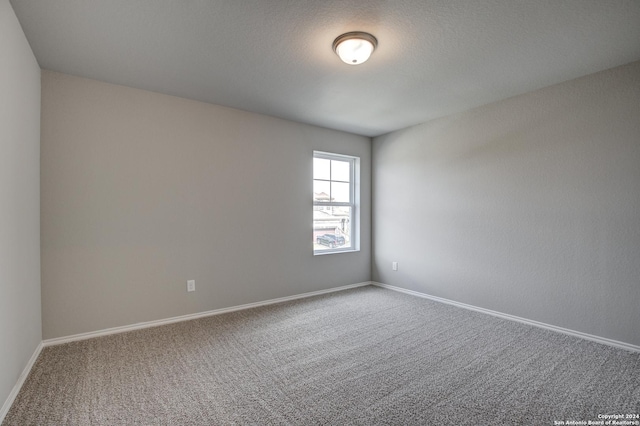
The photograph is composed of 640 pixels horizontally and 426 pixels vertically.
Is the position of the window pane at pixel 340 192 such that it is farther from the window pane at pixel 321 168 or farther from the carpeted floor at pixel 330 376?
the carpeted floor at pixel 330 376

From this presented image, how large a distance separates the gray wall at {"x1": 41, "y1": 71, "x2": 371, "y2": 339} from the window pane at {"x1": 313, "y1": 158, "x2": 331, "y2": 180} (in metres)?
0.22

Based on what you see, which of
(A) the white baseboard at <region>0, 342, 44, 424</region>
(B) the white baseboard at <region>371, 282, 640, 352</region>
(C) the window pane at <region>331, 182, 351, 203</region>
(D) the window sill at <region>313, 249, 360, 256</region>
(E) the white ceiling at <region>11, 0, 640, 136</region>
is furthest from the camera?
(C) the window pane at <region>331, 182, 351, 203</region>

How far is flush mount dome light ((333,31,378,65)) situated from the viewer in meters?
2.15

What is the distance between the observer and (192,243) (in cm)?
340

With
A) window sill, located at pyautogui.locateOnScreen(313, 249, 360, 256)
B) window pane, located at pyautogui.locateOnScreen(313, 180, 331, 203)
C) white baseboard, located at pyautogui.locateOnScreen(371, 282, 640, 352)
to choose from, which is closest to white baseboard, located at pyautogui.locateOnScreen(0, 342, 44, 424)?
window sill, located at pyautogui.locateOnScreen(313, 249, 360, 256)

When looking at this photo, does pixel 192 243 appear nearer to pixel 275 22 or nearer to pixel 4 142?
pixel 4 142

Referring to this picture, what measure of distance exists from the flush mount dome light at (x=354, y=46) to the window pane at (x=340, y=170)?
244 centimetres

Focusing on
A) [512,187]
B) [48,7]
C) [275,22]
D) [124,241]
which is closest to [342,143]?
[512,187]

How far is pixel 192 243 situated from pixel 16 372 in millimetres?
1666

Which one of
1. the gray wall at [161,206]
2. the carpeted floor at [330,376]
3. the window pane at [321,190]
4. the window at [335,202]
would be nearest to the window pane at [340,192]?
the window at [335,202]

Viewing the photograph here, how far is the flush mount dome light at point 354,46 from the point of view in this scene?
2150 mm

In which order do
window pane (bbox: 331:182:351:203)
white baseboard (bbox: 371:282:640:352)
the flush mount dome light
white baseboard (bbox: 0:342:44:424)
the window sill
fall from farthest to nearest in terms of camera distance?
1. window pane (bbox: 331:182:351:203)
2. the window sill
3. white baseboard (bbox: 371:282:640:352)
4. the flush mount dome light
5. white baseboard (bbox: 0:342:44:424)

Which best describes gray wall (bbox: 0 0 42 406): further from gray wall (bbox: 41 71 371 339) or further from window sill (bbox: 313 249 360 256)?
window sill (bbox: 313 249 360 256)

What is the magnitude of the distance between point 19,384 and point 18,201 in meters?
1.22
